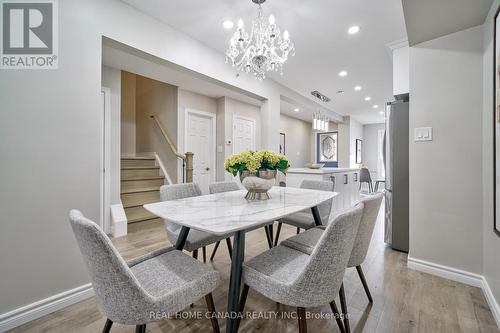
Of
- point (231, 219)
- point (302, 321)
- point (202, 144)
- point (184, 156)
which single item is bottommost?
point (302, 321)

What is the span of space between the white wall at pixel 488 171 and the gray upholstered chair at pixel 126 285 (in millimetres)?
1945

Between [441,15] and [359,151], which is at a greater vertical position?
[441,15]

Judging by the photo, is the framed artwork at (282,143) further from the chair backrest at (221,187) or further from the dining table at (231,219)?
the dining table at (231,219)

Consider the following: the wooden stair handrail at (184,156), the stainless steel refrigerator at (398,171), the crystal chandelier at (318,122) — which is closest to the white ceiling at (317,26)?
the crystal chandelier at (318,122)

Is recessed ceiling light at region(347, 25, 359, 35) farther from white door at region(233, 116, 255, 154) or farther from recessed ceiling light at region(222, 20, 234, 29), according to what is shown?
white door at region(233, 116, 255, 154)

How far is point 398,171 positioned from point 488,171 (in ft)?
2.79

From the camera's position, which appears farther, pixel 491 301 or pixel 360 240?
pixel 491 301

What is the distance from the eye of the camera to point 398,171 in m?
2.45

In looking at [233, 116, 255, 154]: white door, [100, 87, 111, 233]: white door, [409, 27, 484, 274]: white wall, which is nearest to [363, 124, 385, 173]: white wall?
[233, 116, 255, 154]: white door

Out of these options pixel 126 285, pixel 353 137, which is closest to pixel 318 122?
pixel 353 137

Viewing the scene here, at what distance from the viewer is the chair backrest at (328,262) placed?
34.2 inches

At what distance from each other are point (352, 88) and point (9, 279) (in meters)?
5.28

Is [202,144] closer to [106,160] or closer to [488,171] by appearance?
[106,160]

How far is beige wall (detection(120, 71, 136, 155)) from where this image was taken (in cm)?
469
